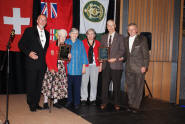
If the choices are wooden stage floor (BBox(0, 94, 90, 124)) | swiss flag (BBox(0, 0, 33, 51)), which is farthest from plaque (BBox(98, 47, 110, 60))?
swiss flag (BBox(0, 0, 33, 51))

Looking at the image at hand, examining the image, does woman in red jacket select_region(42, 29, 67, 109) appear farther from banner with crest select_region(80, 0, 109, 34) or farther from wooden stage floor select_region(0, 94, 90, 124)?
banner with crest select_region(80, 0, 109, 34)

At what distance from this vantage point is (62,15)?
17.6 ft

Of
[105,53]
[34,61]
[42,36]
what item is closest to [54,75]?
[34,61]

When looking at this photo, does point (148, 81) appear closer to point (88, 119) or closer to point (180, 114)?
point (180, 114)

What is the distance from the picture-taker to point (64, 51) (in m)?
3.59

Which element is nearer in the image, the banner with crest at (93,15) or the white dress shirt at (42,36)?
the white dress shirt at (42,36)

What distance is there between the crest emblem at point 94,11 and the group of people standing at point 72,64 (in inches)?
69.2

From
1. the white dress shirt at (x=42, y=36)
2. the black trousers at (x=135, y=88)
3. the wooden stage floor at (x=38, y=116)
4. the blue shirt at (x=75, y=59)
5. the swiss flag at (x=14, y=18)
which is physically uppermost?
the swiss flag at (x=14, y=18)

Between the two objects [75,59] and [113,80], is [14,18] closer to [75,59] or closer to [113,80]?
[75,59]

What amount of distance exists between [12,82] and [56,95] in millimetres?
1977

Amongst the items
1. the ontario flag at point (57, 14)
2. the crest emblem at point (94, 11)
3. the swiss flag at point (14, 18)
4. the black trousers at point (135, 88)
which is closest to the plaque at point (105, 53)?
the black trousers at point (135, 88)

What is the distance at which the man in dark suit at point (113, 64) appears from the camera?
12.6 feet

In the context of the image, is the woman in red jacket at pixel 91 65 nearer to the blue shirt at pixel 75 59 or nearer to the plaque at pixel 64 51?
the blue shirt at pixel 75 59

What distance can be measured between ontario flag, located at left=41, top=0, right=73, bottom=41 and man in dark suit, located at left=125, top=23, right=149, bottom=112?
6.96 feet
